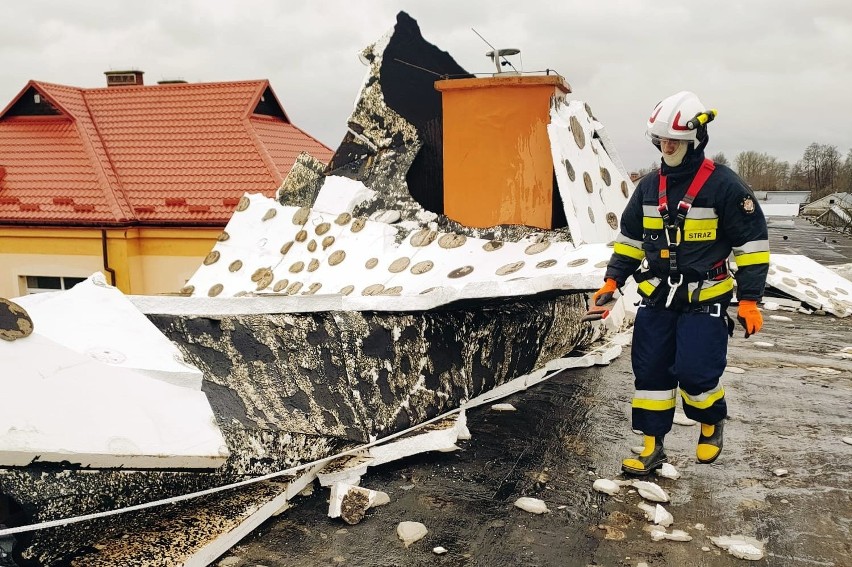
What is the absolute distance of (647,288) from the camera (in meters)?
3.22

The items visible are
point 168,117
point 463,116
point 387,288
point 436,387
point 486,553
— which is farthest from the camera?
point 168,117

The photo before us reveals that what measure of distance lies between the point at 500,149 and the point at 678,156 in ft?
7.29

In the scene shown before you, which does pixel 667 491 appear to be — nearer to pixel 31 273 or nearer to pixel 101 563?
pixel 101 563

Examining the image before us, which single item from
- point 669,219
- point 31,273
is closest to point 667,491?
point 669,219

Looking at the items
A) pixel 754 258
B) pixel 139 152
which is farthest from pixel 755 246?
pixel 139 152

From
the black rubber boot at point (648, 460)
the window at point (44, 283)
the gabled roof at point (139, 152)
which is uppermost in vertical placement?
the gabled roof at point (139, 152)

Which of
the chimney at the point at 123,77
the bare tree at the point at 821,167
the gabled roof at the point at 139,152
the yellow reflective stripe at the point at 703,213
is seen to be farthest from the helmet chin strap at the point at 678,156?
the bare tree at the point at 821,167

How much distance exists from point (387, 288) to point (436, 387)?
1232 millimetres

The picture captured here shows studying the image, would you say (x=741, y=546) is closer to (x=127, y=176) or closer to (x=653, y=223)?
(x=653, y=223)

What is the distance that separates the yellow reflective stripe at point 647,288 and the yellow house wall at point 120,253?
38.0ft

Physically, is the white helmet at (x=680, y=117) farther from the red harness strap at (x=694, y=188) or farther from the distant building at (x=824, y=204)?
the distant building at (x=824, y=204)

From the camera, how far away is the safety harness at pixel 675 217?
303cm

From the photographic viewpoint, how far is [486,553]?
2578mm

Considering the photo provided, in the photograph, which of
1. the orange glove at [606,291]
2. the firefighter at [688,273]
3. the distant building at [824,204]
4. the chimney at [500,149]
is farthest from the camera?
the distant building at [824,204]
